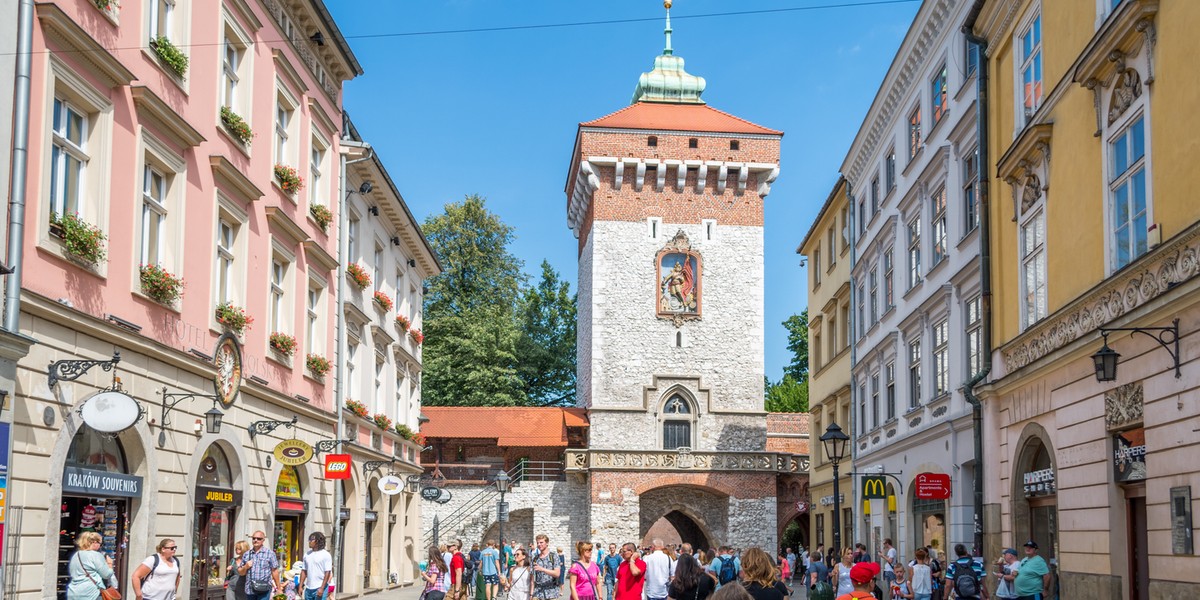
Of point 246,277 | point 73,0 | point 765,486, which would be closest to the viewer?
point 73,0

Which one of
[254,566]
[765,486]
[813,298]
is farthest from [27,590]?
[765,486]

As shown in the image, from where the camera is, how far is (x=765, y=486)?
51438 mm

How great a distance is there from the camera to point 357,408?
28.5 m

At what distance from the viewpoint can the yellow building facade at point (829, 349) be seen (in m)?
36.8

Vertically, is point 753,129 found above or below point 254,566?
above

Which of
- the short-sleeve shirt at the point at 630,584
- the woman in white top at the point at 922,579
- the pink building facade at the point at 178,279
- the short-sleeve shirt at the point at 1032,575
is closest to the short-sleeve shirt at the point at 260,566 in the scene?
the pink building facade at the point at 178,279

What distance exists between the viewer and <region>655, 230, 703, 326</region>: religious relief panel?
5347 centimetres

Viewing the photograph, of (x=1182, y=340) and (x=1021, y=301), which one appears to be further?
(x=1021, y=301)

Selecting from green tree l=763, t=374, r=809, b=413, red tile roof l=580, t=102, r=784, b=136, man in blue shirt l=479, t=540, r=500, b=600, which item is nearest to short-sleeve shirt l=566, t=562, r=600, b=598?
man in blue shirt l=479, t=540, r=500, b=600

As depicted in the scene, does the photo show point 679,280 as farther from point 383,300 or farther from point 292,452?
point 292,452

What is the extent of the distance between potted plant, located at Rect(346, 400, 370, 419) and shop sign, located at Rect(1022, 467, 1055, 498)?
14509mm

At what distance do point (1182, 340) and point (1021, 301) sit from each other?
Answer: 633 cm

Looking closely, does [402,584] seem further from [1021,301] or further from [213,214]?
[1021,301]

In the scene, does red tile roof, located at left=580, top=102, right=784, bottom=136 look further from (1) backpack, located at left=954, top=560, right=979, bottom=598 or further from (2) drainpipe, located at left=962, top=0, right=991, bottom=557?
(1) backpack, located at left=954, top=560, right=979, bottom=598
